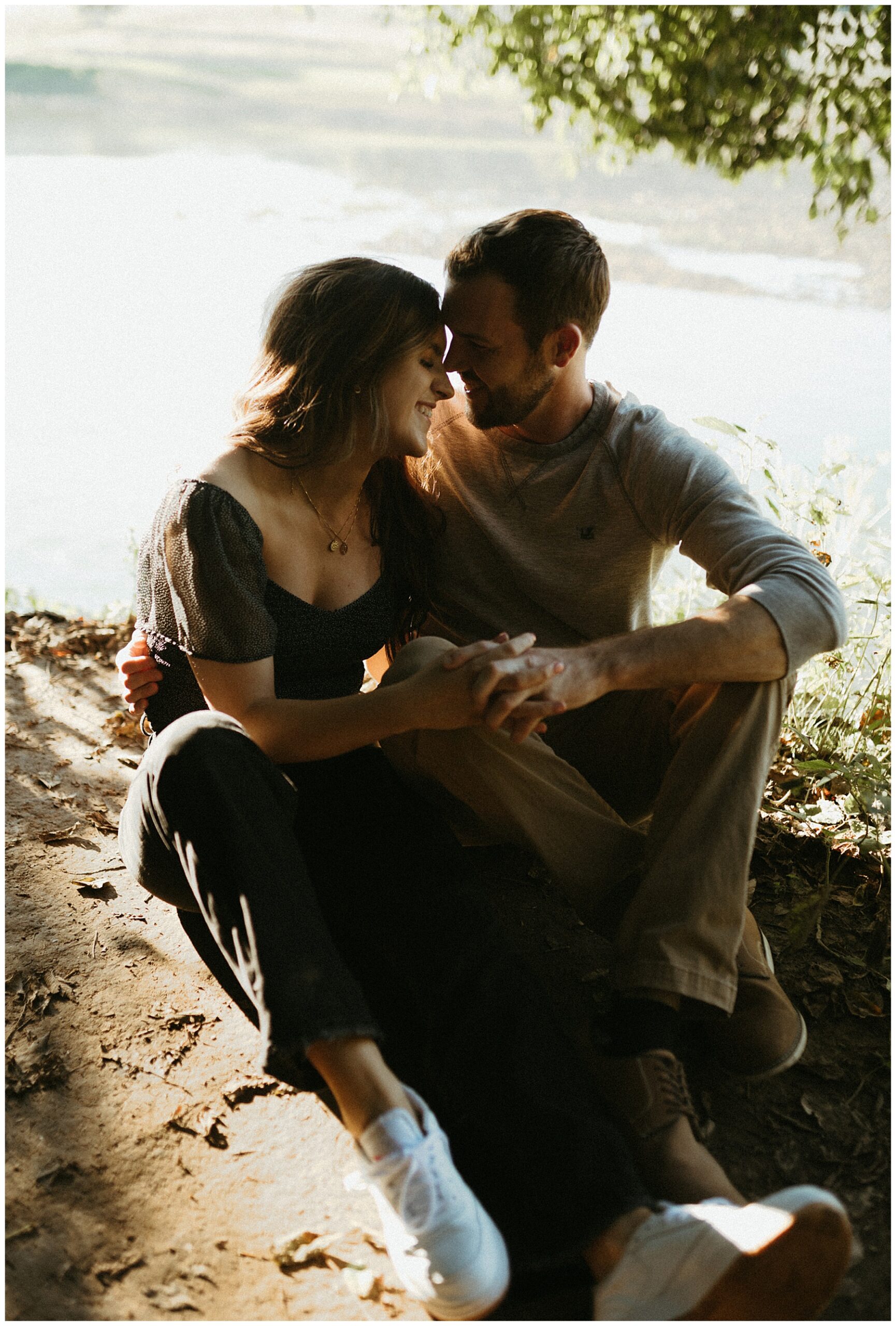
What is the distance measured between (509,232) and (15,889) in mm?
1963

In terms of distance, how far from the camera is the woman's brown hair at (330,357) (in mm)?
2039

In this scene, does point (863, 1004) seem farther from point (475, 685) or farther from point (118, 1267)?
point (118, 1267)

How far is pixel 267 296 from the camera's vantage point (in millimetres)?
2154

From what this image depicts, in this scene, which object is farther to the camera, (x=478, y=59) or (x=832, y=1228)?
(x=478, y=59)

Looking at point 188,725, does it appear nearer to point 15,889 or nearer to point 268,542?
point 268,542

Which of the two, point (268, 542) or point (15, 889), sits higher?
point (268, 542)

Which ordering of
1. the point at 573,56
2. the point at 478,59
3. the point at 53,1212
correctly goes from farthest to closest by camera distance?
the point at 478,59 → the point at 573,56 → the point at 53,1212

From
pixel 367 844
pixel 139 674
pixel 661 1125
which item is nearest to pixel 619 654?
pixel 367 844

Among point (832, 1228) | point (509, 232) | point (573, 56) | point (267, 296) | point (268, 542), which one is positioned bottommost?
point (832, 1228)

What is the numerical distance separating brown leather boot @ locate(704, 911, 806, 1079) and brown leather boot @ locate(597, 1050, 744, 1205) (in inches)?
7.7

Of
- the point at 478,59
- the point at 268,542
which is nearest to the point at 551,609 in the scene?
the point at 268,542

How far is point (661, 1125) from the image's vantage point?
1.60m

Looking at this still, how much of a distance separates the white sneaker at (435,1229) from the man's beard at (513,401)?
149 centimetres

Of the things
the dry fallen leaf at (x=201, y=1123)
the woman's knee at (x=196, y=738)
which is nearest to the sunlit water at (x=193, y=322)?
the woman's knee at (x=196, y=738)
